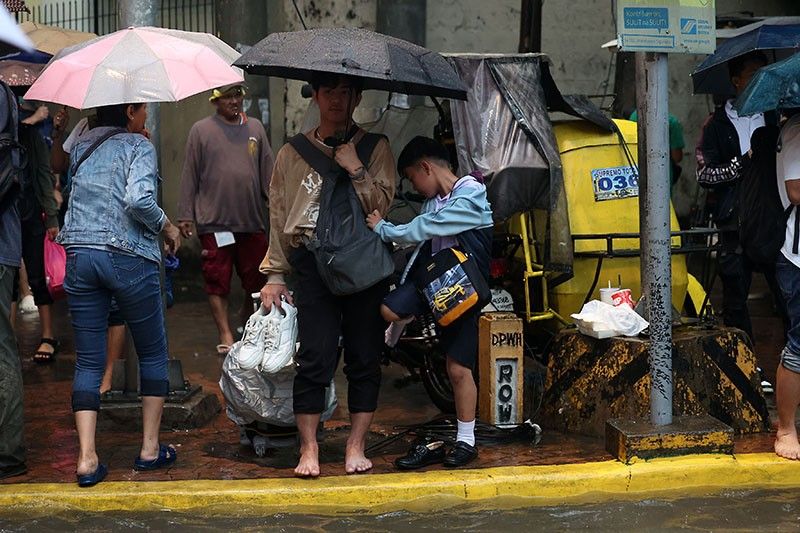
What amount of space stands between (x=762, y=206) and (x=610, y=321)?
A: 1.04m

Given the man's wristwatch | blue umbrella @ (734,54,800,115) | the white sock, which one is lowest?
the white sock

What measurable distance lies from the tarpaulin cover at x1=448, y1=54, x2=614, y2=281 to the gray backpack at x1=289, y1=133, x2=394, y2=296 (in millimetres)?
1084

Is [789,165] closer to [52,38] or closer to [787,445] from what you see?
[787,445]

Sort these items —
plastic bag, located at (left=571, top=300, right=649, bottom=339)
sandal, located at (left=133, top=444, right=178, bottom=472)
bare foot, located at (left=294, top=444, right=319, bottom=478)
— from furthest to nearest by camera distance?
plastic bag, located at (left=571, top=300, right=649, bottom=339) < sandal, located at (left=133, top=444, right=178, bottom=472) < bare foot, located at (left=294, top=444, right=319, bottom=478)

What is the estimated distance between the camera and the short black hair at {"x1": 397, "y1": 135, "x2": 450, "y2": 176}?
6180 millimetres

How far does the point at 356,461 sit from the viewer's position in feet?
19.9

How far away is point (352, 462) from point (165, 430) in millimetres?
1434

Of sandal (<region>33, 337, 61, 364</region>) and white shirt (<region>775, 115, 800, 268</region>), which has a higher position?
white shirt (<region>775, 115, 800, 268</region>)

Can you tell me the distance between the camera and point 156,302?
239 inches

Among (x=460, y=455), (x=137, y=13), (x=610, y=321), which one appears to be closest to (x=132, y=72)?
(x=137, y=13)

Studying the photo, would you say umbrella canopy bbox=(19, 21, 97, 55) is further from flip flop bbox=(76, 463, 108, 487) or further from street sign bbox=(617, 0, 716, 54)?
street sign bbox=(617, 0, 716, 54)

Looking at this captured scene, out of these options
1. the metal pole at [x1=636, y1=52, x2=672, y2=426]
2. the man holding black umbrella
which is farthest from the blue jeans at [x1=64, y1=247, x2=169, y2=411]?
the metal pole at [x1=636, y1=52, x2=672, y2=426]

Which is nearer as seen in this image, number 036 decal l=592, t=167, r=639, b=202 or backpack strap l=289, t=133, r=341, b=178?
backpack strap l=289, t=133, r=341, b=178

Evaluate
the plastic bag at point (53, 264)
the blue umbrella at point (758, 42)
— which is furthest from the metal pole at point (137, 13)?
the blue umbrella at point (758, 42)
